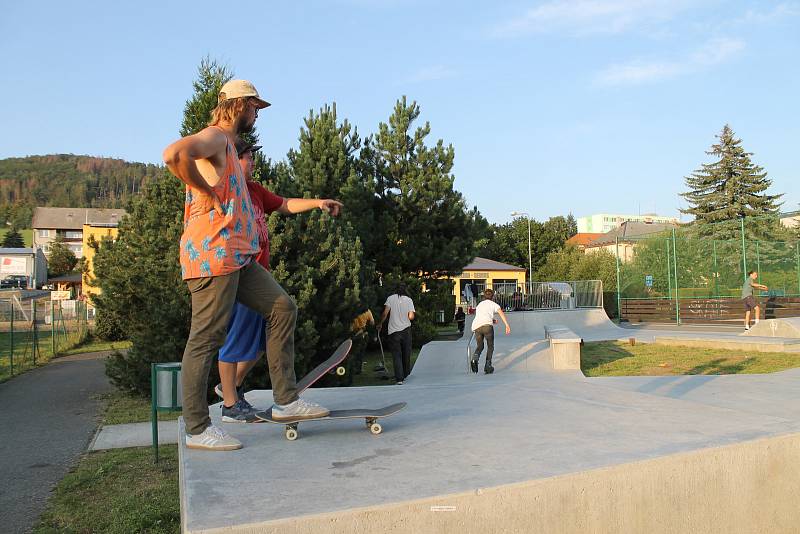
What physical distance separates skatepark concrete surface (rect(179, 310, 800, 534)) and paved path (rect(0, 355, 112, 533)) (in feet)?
6.14

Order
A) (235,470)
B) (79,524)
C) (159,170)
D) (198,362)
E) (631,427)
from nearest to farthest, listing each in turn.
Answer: (235,470) → (198,362) → (631,427) → (79,524) → (159,170)

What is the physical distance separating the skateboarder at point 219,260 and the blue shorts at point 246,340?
26cm

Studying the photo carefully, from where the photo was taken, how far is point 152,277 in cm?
1031

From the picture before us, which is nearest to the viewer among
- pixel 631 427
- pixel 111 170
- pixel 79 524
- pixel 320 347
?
pixel 631 427

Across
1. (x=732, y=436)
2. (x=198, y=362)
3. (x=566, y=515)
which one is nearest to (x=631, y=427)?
(x=732, y=436)

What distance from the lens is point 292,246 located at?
1054 cm

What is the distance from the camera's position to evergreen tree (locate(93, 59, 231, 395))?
9.91 meters

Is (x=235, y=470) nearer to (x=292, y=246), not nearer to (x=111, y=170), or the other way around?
(x=292, y=246)

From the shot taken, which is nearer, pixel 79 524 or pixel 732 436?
Answer: pixel 732 436

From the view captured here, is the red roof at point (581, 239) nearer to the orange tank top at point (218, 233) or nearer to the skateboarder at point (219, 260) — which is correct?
the skateboarder at point (219, 260)

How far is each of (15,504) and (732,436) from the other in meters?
5.05

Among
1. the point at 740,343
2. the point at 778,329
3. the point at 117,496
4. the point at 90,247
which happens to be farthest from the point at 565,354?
the point at 90,247

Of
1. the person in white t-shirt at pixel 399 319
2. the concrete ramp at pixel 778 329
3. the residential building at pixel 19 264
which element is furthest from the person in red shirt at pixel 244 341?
the residential building at pixel 19 264

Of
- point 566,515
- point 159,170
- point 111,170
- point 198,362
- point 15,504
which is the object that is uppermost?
point 111,170
